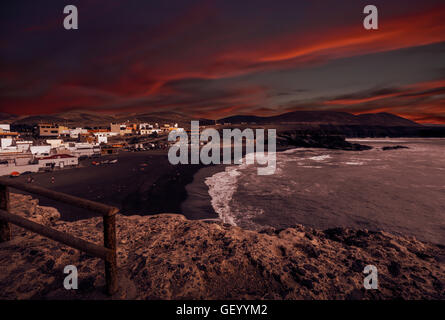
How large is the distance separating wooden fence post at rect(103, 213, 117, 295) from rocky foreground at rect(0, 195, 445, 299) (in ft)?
0.83

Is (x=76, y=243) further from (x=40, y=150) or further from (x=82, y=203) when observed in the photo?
(x=40, y=150)

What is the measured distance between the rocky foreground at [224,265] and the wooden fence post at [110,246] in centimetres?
25

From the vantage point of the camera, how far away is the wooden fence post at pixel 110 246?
2.60 meters

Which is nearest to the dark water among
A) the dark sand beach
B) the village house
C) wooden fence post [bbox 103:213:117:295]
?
the dark sand beach

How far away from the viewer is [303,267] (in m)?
4.29

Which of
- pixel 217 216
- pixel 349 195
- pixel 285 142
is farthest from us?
pixel 285 142

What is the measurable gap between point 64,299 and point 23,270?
1287 mm

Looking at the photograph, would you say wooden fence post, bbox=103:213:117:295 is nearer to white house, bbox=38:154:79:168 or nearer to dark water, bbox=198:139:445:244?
dark water, bbox=198:139:445:244

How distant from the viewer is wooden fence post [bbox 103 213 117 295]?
260 centimetres

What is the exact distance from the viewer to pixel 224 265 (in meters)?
4.23

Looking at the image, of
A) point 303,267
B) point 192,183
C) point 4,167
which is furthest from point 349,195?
point 4,167

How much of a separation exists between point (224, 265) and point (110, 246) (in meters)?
2.47

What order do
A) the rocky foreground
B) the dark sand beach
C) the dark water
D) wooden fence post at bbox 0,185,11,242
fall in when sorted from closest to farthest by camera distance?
the rocky foreground < wooden fence post at bbox 0,185,11,242 < the dark water < the dark sand beach
